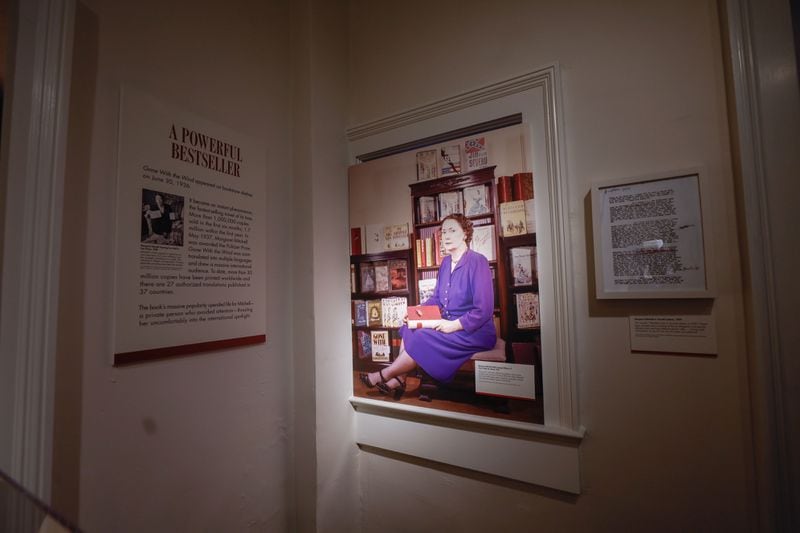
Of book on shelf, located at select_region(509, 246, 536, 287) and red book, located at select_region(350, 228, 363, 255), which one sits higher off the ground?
red book, located at select_region(350, 228, 363, 255)

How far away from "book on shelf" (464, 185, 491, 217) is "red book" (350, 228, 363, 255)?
519 mm

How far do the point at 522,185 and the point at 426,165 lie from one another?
416 mm

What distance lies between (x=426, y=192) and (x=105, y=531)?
57.9 inches

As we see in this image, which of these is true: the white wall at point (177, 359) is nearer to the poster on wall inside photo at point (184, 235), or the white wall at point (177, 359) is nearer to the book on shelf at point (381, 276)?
the poster on wall inside photo at point (184, 235)

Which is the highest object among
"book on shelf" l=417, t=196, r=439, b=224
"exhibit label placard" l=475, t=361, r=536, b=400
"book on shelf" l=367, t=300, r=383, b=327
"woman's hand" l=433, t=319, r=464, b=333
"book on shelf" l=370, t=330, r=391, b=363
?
"book on shelf" l=417, t=196, r=439, b=224

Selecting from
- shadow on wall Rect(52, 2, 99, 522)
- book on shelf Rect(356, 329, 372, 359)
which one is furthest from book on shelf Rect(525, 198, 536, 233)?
shadow on wall Rect(52, 2, 99, 522)

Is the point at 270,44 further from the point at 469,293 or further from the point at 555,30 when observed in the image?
the point at 469,293

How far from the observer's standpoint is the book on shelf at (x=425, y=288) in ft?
4.77

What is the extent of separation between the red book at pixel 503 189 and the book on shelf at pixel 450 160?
0.18 m

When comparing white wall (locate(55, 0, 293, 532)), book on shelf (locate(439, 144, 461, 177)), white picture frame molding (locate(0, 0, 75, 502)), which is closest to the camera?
white picture frame molding (locate(0, 0, 75, 502))

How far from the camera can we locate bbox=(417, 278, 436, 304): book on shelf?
4.77 ft

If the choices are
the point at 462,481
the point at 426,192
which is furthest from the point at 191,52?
the point at 462,481

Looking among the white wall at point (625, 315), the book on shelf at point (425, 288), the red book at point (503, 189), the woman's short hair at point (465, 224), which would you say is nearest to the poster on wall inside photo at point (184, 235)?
the white wall at point (625, 315)

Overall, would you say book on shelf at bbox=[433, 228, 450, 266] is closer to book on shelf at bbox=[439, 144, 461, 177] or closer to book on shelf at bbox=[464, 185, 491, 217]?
book on shelf at bbox=[464, 185, 491, 217]
